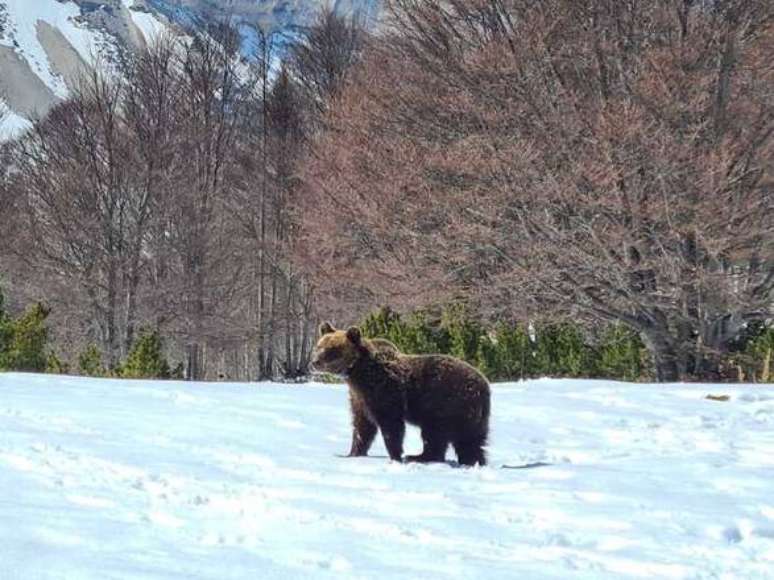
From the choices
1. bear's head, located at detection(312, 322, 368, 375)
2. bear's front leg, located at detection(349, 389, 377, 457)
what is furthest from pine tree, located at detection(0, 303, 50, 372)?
bear's front leg, located at detection(349, 389, 377, 457)

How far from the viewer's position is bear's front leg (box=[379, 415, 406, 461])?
229 inches

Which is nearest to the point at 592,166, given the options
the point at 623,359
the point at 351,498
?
the point at 623,359

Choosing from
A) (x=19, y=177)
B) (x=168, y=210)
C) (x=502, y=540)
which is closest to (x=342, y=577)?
(x=502, y=540)

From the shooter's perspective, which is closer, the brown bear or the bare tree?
the brown bear

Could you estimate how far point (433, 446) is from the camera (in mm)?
5918

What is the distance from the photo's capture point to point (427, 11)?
1633cm

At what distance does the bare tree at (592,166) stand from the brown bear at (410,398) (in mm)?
7933

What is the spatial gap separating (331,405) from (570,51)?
8977 mm

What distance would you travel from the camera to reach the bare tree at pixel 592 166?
13406 millimetres

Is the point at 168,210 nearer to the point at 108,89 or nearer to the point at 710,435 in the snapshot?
the point at 108,89

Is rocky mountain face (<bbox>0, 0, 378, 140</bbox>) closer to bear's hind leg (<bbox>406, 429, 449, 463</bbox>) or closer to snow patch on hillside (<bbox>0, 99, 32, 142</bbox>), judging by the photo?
snow patch on hillside (<bbox>0, 99, 32, 142</bbox>)

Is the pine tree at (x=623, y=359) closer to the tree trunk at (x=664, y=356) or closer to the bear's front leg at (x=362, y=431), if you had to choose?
the tree trunk at (x=664, y=356)

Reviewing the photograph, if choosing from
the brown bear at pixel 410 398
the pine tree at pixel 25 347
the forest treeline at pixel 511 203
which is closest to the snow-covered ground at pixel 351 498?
the brown bear at pixel 410 398

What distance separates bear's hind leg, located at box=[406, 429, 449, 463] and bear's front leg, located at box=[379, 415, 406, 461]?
0.10 meters
